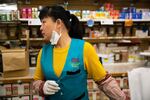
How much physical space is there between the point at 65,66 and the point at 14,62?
1634 millimetres

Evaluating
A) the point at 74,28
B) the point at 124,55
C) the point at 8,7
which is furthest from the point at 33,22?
the point at 74,28

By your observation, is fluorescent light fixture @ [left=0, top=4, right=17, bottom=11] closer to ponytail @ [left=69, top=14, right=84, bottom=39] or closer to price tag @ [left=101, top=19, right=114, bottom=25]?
price tag @ [left=101, top=19, right=114, bottom=25]

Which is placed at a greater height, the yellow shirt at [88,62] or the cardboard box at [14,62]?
the yellow shirt at [88,62]

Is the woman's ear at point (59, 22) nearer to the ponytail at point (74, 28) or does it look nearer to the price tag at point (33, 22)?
the ponytail at point (74, 28)

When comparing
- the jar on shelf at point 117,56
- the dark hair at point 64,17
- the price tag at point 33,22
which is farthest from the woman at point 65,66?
the jar on shelf at point 117,56

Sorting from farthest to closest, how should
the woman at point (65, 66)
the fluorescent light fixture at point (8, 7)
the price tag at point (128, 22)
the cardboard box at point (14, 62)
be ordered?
the price tag at point (128, 22), the fluorescent light fixture at point (8, 7), the cardboard box at point (14, 62), the woman at point (65, 66)

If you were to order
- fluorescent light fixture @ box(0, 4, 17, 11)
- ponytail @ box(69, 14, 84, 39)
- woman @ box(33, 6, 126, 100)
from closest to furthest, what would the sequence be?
woman @ box(33, 6, 126, 100) → ponytail @ box(69, 14, 84, 39) → fluorescent light fixture @ box(0, 4, 17, 11)

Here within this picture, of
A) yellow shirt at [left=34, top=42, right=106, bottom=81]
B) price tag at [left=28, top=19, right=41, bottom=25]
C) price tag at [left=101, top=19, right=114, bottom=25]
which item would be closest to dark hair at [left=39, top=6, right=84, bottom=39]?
yellow shirt at [left=34, top=42, right=106, bottom=81]

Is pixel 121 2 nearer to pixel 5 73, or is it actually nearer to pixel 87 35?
pixel 87 35

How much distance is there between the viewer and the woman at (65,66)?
1.70m

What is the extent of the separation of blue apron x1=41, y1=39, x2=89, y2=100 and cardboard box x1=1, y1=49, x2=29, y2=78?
4.92 feet

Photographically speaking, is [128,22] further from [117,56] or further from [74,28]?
[74,28]

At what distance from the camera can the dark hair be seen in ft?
5.79

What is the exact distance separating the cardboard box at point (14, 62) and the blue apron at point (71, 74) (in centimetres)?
150
